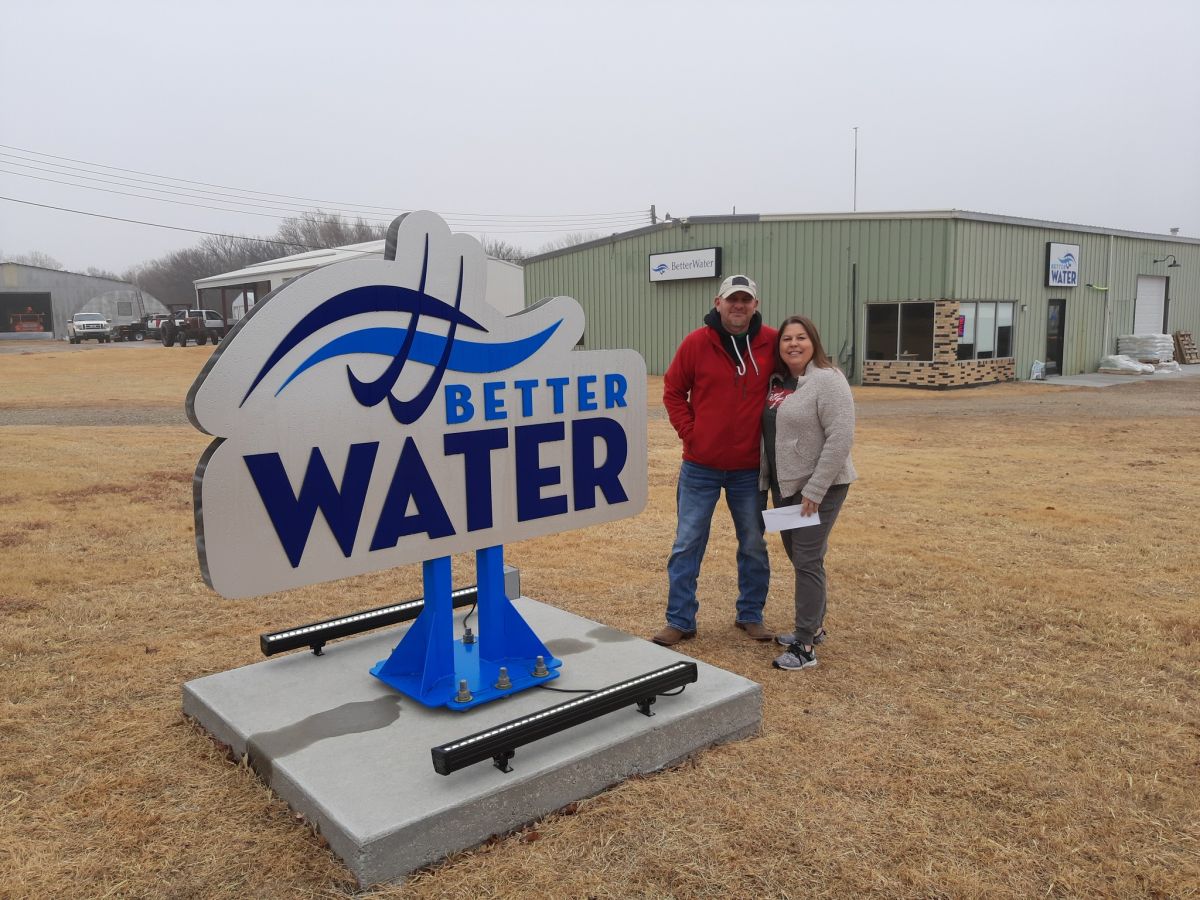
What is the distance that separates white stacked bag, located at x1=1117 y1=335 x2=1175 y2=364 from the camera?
26.8 metres

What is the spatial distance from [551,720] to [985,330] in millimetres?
21706

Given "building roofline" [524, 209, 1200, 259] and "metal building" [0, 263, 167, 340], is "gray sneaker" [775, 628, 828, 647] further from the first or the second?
"metal building" [0, 263, 167, 340]

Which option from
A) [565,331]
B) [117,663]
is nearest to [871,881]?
[565,331]

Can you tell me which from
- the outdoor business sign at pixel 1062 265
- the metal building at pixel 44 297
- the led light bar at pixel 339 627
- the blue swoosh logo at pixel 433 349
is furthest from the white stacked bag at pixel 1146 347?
the metal building at pixel 44 297

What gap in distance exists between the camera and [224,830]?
296 cm

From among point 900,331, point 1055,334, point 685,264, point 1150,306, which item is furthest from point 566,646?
point 1150,306

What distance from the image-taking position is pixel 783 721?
3797 mm

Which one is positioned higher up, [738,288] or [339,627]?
[738,288]

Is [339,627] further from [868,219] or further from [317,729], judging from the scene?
[868,219]

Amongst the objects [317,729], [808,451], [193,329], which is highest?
[193,329]

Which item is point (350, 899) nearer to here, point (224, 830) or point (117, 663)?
point (224, 830)

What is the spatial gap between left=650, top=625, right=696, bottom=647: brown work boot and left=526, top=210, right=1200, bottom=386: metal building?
18.1 meters

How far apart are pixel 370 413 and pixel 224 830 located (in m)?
1.49

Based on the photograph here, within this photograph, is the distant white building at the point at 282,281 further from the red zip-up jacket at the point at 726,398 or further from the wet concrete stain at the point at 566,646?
the wet concrete stain at the point at 566,646
